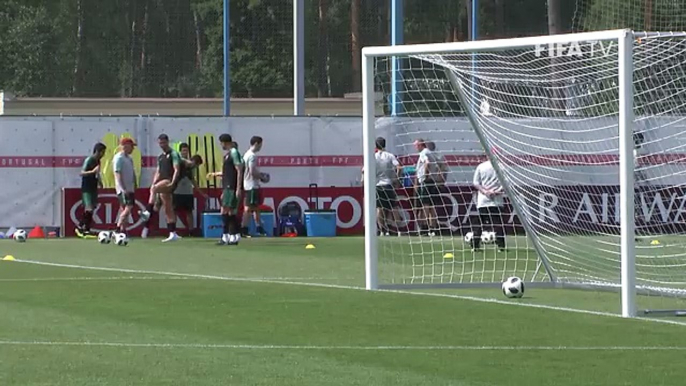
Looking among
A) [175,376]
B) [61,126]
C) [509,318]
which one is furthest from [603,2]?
[175,376]

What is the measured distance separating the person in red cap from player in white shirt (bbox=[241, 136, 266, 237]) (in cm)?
224

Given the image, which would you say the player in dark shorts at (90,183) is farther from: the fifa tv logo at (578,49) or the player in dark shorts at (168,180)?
the fifa tv logo at (578,49)

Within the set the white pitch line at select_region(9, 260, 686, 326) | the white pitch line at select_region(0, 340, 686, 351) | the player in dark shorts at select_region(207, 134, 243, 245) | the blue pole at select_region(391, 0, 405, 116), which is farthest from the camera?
the blue pole at select_region(391, 0, 405, 116)

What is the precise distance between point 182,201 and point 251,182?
203 centimetres

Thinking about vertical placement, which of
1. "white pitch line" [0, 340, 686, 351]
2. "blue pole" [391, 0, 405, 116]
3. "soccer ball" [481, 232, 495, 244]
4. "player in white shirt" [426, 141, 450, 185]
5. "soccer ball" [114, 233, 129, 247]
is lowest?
"white pitch line" [0, 340, 686, 351]

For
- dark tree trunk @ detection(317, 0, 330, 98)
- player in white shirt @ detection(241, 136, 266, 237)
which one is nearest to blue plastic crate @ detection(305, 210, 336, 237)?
player in white shirt @ detection(241, 136, 266, 237)

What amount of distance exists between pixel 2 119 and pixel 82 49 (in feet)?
59.5

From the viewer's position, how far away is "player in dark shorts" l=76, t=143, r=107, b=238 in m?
28.4

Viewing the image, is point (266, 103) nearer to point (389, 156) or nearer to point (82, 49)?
point (82, 49)

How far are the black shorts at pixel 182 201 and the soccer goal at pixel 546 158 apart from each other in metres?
4.38

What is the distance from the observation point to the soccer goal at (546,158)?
1541cm

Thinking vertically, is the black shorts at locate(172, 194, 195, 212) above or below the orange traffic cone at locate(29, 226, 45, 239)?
above

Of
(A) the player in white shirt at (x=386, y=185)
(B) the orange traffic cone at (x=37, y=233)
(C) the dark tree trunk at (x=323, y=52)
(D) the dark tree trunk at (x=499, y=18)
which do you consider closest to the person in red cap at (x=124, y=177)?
(B) the orange traffic cone at (x=37, y=233)

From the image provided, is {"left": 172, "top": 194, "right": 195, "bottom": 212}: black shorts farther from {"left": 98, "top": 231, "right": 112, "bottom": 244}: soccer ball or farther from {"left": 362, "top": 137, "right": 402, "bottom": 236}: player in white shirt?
{"left": 362, "top": 137, "right": 402, "bottom": 236}: player in white shirt
